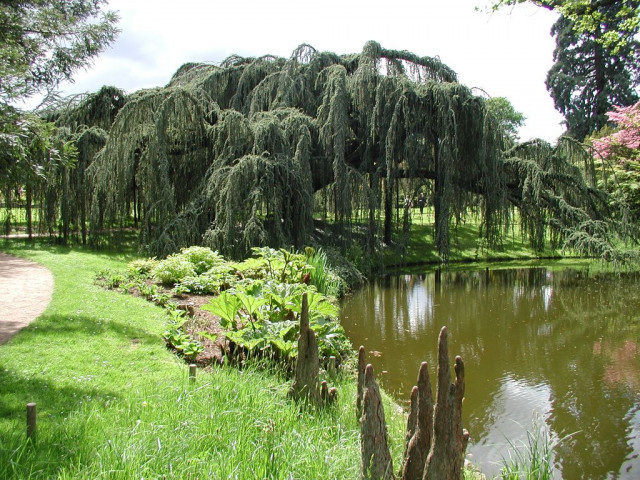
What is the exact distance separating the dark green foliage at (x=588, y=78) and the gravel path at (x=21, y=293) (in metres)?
30.1

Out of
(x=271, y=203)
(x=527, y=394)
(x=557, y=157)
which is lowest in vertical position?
(x=527, y=394)

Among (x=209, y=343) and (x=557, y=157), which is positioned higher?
(x=557, y=157)

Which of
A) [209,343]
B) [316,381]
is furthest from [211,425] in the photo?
[209,343]

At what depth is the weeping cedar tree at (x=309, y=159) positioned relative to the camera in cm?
1191

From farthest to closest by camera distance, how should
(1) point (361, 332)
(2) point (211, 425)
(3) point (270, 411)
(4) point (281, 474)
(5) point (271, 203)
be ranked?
(5) point (271, 203), (1) point (361, 332), (3) point (270, 411), (2) point (211, 425), (4) point (281, 474)

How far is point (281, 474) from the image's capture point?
3.02m

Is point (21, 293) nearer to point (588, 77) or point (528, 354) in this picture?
point (528, 354)

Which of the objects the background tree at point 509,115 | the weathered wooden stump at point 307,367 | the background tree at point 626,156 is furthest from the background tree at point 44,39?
the background tree at point 509,115

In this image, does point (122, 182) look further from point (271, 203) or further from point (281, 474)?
point (281, 474)

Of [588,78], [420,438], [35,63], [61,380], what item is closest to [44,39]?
[35,63]

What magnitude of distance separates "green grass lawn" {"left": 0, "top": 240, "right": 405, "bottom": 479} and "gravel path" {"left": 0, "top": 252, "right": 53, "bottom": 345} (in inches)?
13.4

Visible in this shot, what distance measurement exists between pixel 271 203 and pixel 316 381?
25.7 ft

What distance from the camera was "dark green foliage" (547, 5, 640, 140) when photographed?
30062 mm

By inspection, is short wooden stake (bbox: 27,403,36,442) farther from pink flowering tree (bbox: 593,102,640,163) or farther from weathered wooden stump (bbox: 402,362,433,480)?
pink flowering tree (bbox: 593,102,640,163)
